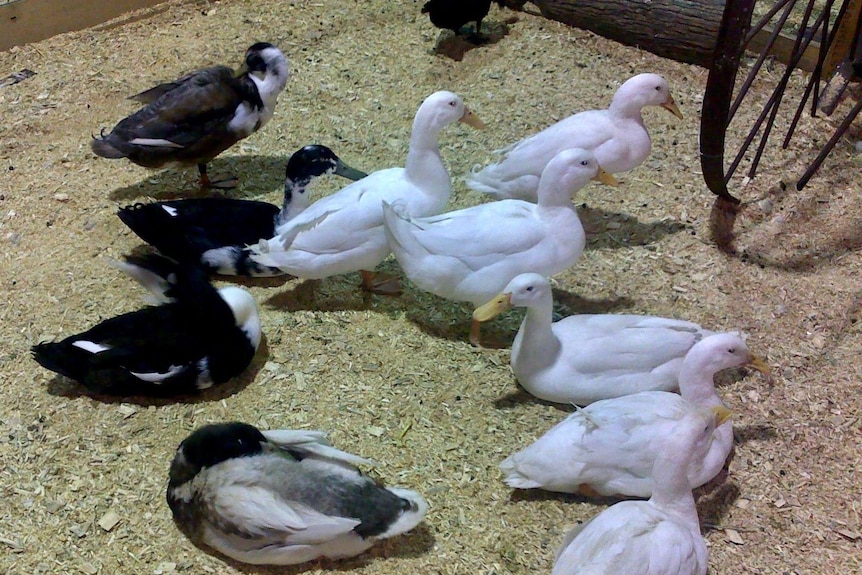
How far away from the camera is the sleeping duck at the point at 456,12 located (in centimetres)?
465

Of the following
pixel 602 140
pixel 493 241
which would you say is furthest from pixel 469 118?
pixel 493 241

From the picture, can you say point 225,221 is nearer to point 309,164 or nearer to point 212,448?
point 309,164

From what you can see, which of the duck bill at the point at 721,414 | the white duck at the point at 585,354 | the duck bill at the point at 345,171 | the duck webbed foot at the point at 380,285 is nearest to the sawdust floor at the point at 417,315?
the duck webbed foot at the point at 380,285

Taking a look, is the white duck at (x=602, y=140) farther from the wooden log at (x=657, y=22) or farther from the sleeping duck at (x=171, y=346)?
the sleeping duck at (x=171, y=346)

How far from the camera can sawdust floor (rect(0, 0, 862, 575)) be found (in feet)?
7.75

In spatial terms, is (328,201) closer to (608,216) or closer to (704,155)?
(608,216)

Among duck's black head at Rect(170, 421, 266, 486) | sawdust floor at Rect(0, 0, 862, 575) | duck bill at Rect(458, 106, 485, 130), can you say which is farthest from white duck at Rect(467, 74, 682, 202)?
duck's black head at Rect(170, 421, 266, 486)

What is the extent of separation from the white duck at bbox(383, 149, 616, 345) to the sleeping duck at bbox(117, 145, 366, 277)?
2.04 feet

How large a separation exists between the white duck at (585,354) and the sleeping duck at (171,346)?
0.91m

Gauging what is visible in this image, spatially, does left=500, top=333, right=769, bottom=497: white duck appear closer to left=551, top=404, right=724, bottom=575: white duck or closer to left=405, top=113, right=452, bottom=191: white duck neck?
left=551, top=404, right=724, bottom=575: white duck

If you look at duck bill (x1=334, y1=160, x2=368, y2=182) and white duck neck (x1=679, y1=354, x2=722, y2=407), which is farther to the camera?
duck bill (x1=334, y1=160, x2=368, y2=182)

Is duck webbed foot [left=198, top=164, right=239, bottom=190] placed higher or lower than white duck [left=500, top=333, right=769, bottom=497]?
lower

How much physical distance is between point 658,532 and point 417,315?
1.43 m

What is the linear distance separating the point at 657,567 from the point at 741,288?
5.14ft
